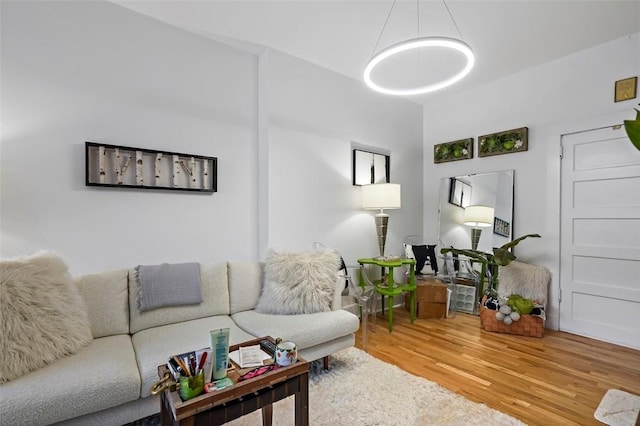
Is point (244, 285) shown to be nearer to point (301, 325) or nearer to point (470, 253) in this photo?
point (301, 325)

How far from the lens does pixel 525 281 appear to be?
3.34 meters

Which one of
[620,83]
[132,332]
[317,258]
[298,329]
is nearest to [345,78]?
[317,258]

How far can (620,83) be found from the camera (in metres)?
2.90

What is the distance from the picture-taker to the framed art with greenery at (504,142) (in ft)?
11.6

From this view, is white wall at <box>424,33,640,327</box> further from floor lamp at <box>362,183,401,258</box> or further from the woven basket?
floor lamp at <box>362,183,401,258</box>

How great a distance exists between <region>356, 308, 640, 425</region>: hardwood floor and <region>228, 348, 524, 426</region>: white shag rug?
0.15 meters

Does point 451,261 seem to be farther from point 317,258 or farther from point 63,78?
point 63,78

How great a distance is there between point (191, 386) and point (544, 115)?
4061mm

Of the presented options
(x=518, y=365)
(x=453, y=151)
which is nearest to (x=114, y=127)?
(x=518, y=365)

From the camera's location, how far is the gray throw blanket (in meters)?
2.18

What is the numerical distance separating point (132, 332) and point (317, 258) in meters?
1.43

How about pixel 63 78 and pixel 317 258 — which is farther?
pixel 317 258

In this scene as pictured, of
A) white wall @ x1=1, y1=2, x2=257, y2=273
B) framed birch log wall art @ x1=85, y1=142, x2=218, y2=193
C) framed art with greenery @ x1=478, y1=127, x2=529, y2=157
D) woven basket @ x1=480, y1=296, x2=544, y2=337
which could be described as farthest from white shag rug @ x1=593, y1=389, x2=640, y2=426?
framed birch log wall art @ x1=85, y1=142, x2=218, y2=193

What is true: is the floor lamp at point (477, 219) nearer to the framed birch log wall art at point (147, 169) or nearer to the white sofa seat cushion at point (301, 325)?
the white sofa seat cushion at point (301, 325)
